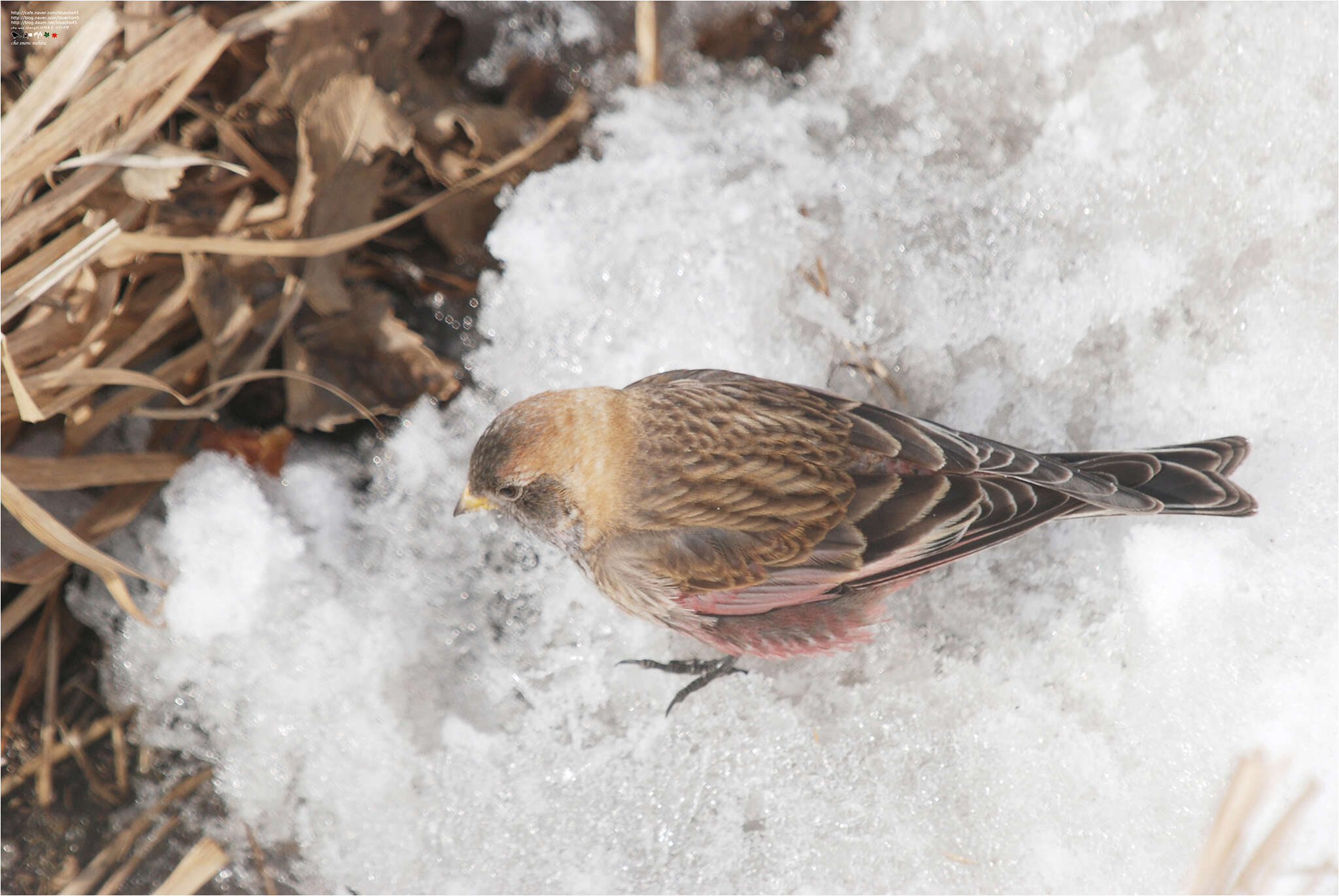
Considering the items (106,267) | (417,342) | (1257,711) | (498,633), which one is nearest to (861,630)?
(498,633)

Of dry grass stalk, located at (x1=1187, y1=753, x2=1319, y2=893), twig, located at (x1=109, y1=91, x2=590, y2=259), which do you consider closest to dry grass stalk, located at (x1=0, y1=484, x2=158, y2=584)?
twig, located at (x1=109, y1=91, x2=590, y2=259)

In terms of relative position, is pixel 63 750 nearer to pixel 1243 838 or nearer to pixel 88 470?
pixel 88 470

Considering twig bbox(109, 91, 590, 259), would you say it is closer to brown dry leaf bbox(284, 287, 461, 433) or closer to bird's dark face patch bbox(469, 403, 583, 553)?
brown dry leaf bbox(284, 287, 461, 433)

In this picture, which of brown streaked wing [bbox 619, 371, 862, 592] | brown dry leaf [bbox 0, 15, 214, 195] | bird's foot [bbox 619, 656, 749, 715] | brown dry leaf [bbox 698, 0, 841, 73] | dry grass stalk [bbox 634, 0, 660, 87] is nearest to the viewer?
brown streaked wing [bbox 619, 371, 862, 592]

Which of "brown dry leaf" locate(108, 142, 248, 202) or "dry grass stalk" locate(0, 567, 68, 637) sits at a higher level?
"brown dry leaf" locate(108, 142, 248, 202)

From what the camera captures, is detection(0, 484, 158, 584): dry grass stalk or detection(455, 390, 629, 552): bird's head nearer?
detection(455, 390, 629, 552): bird's head

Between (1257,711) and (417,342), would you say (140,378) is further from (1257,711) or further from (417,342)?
(1257,711)


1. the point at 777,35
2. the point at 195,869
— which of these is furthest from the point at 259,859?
the point at 777,35

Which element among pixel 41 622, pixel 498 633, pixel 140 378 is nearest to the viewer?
pixel 140 378
